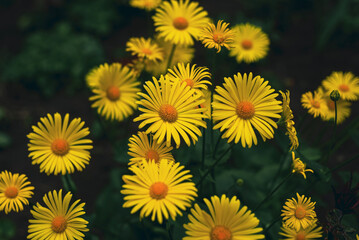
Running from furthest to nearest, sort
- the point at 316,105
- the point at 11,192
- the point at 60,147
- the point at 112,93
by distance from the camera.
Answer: the point at 112,93 → the point at 316,105 → the point at 60,147 → the point at 11,192

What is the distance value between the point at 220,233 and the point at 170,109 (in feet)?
1.83

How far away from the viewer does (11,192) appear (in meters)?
1.55

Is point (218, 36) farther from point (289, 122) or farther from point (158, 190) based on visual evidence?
point (158, 190)

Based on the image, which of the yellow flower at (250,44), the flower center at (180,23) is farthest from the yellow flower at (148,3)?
the yellow flower at (250,44)

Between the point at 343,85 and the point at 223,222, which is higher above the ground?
the point at 343,85

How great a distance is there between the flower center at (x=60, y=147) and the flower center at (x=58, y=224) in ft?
1.06

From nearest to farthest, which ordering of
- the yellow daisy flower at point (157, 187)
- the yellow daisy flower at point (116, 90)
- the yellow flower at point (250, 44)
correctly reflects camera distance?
the yellow daisy flower at point (157, 187) < the yellow daisy flower at point (116, 90) < the yellow flower at point (250, 44)

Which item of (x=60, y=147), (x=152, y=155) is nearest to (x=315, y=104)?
(x=152, y=155)

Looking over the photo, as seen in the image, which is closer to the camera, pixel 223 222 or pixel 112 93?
pixel 223 222

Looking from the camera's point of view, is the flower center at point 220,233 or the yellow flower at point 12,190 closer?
the flower center at point 220,233

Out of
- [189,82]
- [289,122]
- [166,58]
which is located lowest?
[289,122]

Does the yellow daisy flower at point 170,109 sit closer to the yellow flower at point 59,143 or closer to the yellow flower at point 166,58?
the yellow flower at point 59,143

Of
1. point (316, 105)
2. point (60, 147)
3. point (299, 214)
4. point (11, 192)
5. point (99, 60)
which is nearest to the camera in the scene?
point (299, 214)

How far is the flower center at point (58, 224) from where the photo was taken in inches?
59.3
